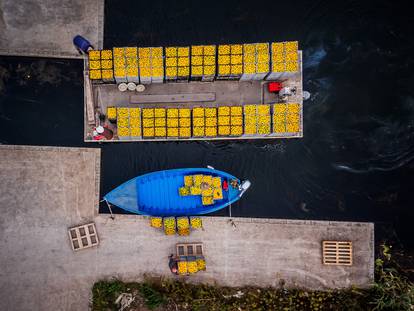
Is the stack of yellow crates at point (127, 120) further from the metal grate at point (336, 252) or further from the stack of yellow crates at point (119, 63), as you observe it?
the metal grate at point (336, 252)

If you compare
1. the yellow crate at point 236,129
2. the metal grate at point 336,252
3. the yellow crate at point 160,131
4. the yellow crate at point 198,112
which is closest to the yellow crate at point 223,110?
the yellow crate at point 236,129

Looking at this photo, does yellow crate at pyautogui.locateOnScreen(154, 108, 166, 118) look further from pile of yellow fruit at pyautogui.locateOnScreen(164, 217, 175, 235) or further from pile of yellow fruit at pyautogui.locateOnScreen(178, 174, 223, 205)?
pile of yellow fruit at pyautogui.locateOnScreen(164, 217, 175, 235)

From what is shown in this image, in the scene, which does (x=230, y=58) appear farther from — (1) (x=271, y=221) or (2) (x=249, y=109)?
(1) (x=271, y=221)

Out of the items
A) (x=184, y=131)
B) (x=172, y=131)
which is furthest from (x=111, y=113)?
(x=184, y=131)

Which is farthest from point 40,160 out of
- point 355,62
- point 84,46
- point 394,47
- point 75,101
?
point 394,47

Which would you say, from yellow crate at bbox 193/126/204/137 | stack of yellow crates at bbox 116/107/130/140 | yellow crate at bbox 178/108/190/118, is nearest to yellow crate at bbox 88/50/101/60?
stack of yellow crates at bbox 116/107/130/140

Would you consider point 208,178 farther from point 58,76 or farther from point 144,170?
point 58,76
